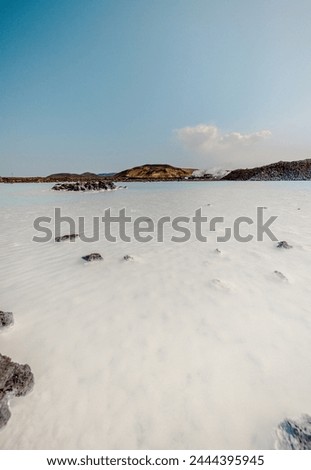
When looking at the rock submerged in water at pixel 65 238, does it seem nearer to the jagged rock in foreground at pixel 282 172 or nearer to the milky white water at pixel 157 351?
the milky white water at pixel 157 351

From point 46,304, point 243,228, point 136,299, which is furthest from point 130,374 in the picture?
point 243,228

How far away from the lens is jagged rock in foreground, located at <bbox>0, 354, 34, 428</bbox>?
191 cm

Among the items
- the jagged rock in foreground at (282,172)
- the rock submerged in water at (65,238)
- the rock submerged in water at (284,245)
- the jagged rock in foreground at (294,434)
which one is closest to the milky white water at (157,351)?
the jagged rock in foreground at (294,434)

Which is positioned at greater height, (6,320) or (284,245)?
(284,245)

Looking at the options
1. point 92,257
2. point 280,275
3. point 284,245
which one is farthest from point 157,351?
point 284,245

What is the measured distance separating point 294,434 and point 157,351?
1264 mm

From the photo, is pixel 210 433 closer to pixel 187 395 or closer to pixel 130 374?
pixel 187 395

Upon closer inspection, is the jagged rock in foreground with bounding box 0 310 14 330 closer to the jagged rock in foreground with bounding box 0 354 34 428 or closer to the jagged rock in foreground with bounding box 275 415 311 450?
the jagged rock in foreground with bounding box 0 354 34 428

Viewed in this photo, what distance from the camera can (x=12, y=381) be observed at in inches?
79.2

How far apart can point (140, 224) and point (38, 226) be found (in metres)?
3.63

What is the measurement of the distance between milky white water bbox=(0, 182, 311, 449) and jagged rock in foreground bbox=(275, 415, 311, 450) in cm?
5

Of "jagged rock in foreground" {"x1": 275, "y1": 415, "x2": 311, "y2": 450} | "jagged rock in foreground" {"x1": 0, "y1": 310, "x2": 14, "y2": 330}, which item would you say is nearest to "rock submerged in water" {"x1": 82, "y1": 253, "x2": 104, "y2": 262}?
"jagged rock in foreground" {"x1": 0, "y1": 310, "x2": 14, "y2": 330}

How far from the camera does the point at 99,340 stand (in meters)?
2.68

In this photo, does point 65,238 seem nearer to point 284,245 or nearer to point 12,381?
point 12,381
